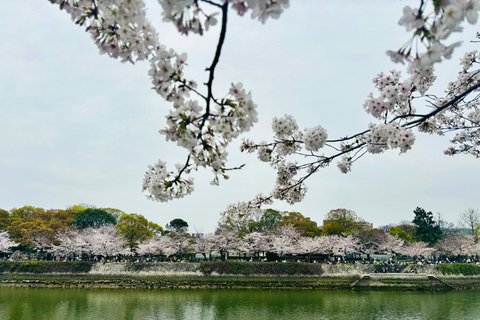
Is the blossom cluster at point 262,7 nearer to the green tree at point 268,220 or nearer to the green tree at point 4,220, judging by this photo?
the green tree at point 268,220

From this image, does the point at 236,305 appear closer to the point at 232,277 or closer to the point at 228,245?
the point at 232,277

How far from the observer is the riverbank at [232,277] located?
25031 millimetres

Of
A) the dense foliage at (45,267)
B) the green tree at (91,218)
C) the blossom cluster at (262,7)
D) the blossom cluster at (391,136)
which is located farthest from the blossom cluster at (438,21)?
the green tree at (91,218)

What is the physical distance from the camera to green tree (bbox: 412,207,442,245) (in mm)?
39219

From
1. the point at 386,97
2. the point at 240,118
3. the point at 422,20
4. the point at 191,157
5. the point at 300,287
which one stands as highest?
the point at 386,97

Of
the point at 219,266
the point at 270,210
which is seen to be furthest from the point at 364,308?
the point at 270,210

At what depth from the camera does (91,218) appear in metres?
47.5

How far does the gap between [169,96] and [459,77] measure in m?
5.20

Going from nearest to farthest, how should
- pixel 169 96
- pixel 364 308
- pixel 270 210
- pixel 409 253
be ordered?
pixel 169 96, pixel 364 308, pixel 409 253, pixel 270 210

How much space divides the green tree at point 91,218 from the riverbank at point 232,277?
18715mm

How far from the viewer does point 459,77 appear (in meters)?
5.25

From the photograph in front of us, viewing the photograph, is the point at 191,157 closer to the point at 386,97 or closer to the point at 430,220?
the point at 386,97

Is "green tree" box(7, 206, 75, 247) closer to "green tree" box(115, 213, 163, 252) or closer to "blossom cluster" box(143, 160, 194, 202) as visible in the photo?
"green tree" box(115, 213, 163, 252)

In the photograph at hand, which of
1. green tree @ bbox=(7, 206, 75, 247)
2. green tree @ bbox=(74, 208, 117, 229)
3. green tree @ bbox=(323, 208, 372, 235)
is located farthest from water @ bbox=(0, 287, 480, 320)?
green tree @ bbox=(74, 208, 117, 229)
